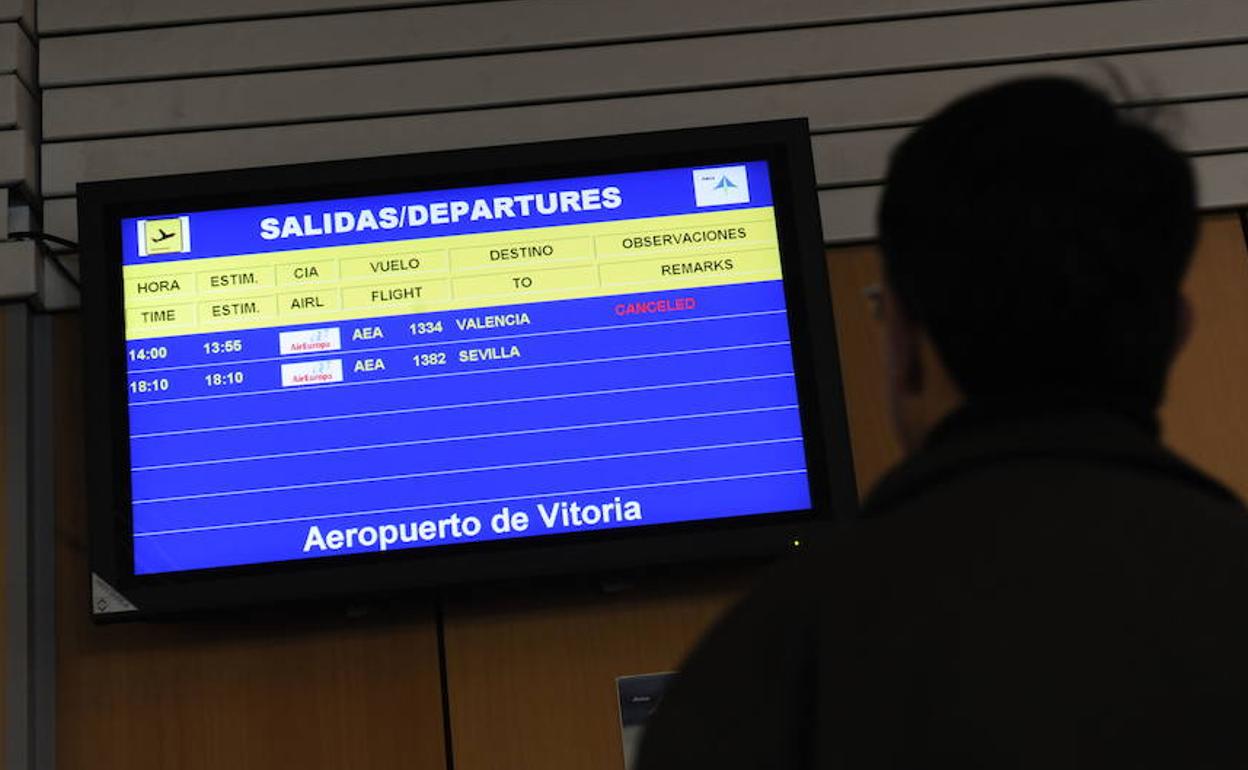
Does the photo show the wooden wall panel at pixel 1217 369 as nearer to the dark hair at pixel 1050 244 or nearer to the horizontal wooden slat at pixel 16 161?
the dark hair at pixel 1050 244

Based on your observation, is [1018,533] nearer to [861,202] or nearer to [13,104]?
[861,202]

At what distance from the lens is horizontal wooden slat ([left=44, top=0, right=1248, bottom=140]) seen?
135 inches

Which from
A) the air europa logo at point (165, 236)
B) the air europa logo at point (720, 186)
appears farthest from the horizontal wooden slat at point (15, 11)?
the air europa logo at point (720, 186)

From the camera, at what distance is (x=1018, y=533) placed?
116 cm

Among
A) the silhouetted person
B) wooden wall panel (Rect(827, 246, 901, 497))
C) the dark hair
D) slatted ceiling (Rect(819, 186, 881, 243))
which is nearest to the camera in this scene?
the silhouetted person

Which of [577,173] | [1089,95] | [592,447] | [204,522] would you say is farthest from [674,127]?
[1089,95]

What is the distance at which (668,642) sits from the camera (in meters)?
3.18

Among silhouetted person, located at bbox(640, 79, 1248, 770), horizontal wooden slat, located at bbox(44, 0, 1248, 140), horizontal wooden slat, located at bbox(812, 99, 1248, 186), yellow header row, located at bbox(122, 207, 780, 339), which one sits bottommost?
silhouetted person, located at bbox(640, 79, 1248, 770)

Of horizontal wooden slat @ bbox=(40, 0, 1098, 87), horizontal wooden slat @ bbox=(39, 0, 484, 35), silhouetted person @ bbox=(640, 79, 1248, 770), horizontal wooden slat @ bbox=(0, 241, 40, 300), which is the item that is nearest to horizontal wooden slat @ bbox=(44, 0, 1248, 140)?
horizontal wooden slat @ bbox=(40, 0, 1098, 87)

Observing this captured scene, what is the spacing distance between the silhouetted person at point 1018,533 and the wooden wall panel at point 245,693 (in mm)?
1957

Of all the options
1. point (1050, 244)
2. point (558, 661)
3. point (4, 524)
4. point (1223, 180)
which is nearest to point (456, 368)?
point (558, 661)

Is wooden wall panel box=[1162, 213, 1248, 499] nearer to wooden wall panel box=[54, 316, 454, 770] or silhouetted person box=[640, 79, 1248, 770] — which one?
wooden wall panel box=[54, 316, 454, 770]

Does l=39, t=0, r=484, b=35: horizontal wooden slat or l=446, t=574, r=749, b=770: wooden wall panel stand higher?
l=39, t=0, r=484, b=35: horizontal wooden slat

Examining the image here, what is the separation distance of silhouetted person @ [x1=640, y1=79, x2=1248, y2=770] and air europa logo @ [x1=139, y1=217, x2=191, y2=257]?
7.03 feet
